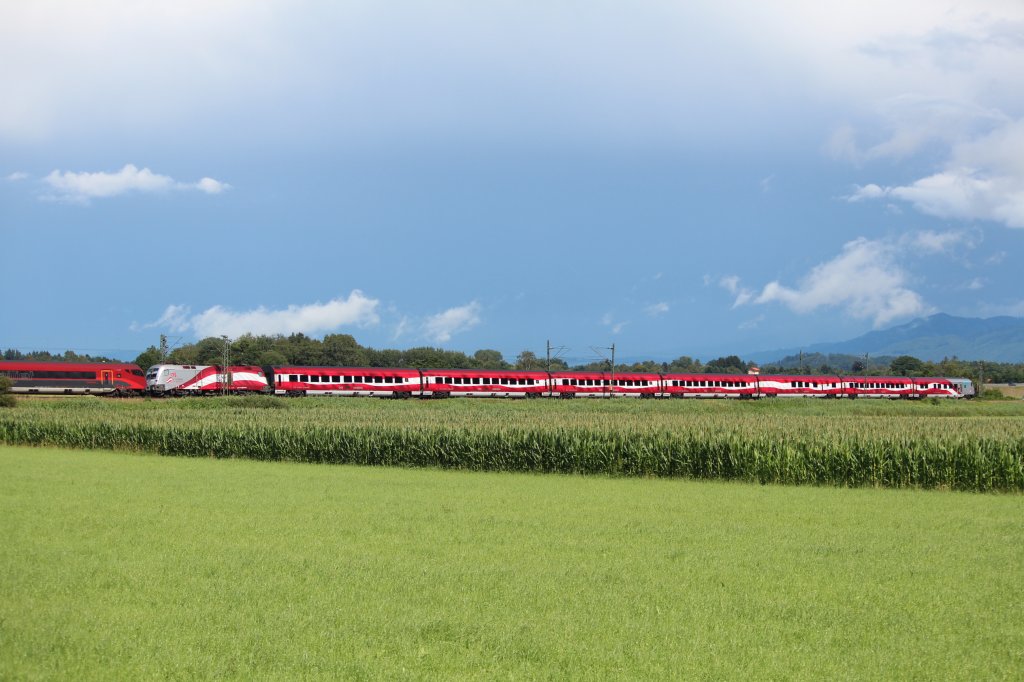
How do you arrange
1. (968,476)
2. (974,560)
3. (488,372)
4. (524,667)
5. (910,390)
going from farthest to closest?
(910,390) → (488,372) → (968,476) → (974,560) → (524,667)

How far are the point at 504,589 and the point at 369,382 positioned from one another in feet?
212

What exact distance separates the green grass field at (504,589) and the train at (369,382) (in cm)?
5321

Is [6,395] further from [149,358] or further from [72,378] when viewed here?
[149,358]

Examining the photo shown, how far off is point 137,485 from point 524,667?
61.0 feet

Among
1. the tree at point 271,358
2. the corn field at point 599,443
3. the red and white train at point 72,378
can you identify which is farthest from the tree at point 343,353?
the corn field at point 599,443

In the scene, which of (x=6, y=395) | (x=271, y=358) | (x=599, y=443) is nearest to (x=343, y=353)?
(x=271, y=358)

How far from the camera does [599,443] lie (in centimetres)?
3009

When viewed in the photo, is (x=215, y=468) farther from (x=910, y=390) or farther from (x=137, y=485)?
(x=910, y=390)

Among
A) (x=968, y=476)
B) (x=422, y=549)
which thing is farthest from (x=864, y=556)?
(x=968, y=476)

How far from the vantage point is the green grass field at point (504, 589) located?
9430mm

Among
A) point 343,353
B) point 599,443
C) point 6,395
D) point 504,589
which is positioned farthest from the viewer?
point 343,353

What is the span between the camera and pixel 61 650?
31.4 ft

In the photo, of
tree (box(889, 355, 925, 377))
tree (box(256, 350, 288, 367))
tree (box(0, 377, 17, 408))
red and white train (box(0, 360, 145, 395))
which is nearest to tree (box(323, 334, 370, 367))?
tree (box(256, 350, 288, 367))

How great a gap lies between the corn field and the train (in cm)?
3161
